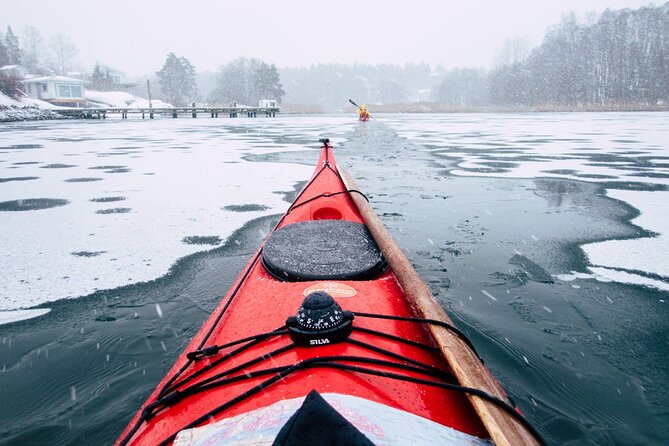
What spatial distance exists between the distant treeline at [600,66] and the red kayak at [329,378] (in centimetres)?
5940

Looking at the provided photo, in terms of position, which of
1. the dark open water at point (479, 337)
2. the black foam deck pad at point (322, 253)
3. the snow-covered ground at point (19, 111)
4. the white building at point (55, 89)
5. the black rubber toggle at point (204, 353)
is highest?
the white building at point (55, 89)

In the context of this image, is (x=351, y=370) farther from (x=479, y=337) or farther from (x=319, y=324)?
(x=479, y=337)

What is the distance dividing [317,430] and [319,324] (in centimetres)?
60

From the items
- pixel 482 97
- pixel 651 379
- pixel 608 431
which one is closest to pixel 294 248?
pixel 608 431

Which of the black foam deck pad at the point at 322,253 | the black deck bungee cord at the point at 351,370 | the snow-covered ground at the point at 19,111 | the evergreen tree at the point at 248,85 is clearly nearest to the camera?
the black deck bungee cord at the point at 351,370

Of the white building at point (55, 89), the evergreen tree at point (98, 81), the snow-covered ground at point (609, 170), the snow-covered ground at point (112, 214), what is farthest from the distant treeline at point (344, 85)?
the snow-covered ground at point (112, 214)

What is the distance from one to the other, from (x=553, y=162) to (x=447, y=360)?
8.42 m

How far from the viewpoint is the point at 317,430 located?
2.53 ft

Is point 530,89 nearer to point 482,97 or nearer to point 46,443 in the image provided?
point 482,97

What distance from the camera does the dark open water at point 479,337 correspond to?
6.21ft

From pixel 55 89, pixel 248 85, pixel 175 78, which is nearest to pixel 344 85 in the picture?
pixel 248 85

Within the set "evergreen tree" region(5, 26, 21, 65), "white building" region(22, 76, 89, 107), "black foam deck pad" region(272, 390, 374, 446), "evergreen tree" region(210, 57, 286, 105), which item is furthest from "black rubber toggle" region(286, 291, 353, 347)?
"evergreen tree" region(5, 26, 21, 65)

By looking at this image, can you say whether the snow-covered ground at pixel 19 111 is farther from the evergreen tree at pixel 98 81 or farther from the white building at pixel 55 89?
the evergreen tree at pixel 98 81

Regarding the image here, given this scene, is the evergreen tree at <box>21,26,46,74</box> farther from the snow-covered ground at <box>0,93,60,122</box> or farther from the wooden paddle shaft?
the wooden paddle shaft
